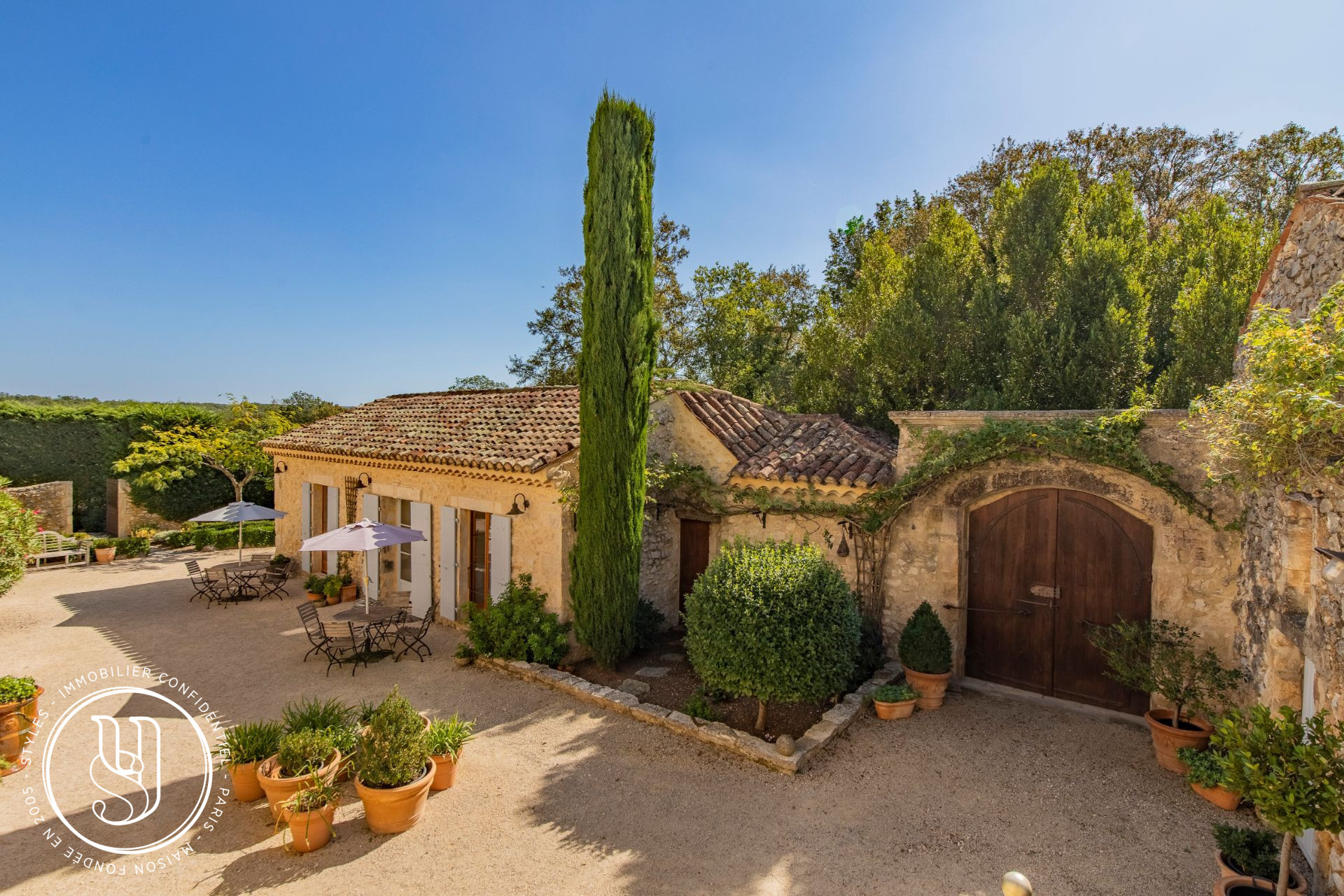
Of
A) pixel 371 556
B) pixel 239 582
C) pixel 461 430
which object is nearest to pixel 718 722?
pixel 461 430

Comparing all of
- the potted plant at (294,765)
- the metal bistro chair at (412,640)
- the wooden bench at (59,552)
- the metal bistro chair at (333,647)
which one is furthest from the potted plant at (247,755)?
the wooden bench at (59,552)

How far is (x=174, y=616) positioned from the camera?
1160 centimetres

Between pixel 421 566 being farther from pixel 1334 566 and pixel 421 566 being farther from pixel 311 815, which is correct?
pixel 1334 566

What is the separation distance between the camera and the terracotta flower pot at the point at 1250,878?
3.88m

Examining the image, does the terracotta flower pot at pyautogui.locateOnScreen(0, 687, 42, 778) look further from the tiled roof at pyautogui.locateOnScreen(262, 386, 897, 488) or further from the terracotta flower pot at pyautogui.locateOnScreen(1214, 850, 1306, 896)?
the terracotta flower pot at pyautogui.locateOnScreen(1214, 850, 1306, 896)

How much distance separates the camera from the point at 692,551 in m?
11.0

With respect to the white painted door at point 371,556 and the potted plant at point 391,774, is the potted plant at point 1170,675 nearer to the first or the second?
the potted plant at point 391,774

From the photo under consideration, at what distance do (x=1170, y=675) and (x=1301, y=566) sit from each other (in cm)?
222

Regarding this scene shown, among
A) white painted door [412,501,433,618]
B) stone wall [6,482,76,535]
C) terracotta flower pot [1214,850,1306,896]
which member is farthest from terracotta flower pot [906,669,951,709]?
stone wall [6,482,76,535]

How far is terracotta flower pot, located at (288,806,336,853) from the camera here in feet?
15.9

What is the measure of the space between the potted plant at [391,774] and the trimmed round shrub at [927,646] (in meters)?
5.50

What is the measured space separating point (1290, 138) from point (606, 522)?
753 inches

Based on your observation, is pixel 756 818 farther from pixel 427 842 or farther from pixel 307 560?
pixel 307 560

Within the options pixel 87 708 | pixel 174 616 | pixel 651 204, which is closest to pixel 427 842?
pixel 87 708
